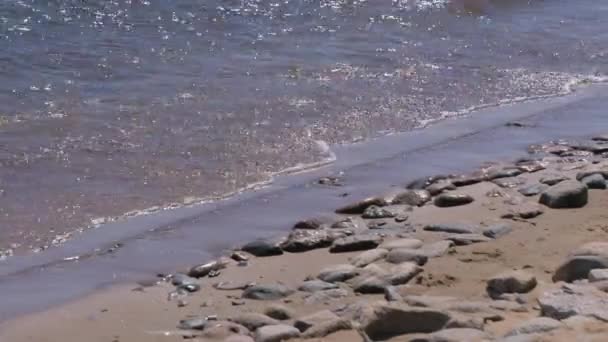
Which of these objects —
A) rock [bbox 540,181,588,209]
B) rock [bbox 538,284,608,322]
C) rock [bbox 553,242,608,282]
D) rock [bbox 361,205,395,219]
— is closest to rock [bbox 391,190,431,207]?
rock [bbox 361,205,395,219]

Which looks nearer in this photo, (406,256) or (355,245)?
(406,256)

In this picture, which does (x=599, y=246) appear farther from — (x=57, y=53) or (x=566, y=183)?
(x=57, y=53)

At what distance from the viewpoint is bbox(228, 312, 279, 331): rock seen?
209 inches

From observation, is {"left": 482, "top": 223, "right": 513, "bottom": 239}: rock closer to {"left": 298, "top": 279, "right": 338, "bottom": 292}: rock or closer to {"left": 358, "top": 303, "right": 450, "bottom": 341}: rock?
{"left": 298, "top": 279, "right": 338, "bottom": 292}: rock

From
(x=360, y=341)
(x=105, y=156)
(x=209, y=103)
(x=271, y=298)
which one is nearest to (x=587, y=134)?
(x=209, y=103)

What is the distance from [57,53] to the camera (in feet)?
37.6

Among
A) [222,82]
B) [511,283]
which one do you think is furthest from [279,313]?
[222,82]

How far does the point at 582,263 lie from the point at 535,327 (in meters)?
0.96

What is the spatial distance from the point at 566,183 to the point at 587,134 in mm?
2240

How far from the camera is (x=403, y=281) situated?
5688mm

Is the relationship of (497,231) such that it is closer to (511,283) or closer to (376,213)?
(376,213)

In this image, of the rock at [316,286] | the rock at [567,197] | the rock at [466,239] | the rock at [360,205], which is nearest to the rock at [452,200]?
the rock at [360,205]

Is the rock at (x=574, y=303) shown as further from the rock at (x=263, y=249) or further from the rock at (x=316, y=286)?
the rock at (x=263, y=249)

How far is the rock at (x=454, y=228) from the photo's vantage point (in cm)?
668
